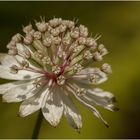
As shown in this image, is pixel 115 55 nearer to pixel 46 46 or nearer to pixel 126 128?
pixel 126 128

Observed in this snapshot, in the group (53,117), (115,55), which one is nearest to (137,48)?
(115,55)

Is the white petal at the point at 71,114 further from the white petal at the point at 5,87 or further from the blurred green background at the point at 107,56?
the blurred green background at the point at 107,56

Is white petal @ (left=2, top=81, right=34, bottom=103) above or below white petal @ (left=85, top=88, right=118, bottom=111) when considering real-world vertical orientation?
above

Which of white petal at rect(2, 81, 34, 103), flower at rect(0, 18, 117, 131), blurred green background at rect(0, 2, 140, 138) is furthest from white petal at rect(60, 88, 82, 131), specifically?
blurred green background at rect(0, 2, 140, 138)

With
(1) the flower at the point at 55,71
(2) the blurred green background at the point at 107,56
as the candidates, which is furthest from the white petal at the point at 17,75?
(2) the blurred green background at the point at 107,56

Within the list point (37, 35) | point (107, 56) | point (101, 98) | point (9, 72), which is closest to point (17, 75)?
point (9, 72)

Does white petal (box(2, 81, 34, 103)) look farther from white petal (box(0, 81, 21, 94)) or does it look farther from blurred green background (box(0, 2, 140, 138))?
blurred green background (box(0, 2, 140, 138))
